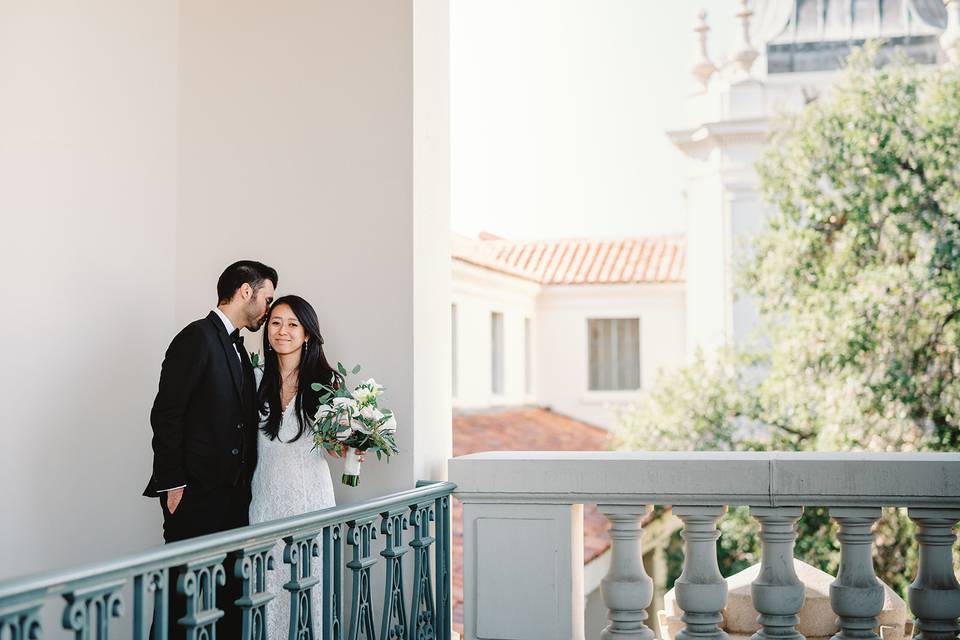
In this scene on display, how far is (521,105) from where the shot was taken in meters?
27.4

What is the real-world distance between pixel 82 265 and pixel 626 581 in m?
2.22

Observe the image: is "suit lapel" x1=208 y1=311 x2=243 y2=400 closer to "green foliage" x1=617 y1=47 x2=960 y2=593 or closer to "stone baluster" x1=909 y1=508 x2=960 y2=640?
"stone baluster" x1=909 y1=508 x2=960 y2=640

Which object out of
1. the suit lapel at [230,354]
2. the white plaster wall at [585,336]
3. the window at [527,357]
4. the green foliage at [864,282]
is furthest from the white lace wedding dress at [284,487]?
the window at [527,357]

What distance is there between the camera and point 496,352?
2353 cm

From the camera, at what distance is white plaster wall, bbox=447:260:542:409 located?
70.5 feet

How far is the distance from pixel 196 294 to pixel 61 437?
84 cm

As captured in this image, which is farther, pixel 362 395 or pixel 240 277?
pixel 240 277

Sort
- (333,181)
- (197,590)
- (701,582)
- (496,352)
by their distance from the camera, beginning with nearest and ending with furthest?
(197,590) < (701,582) < (333,181) < (496,352)

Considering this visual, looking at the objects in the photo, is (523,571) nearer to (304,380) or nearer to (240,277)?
(304,380)

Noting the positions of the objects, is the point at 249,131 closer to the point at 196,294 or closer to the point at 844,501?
the point at 196,294

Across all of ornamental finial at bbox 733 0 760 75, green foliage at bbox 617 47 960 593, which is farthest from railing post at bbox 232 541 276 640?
ornamental finial at bbox 733 0 760 75

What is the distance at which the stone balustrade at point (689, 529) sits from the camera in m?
3.40

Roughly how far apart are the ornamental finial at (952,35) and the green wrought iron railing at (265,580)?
40.6ft

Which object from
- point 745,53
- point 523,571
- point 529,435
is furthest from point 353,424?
point 529,435
